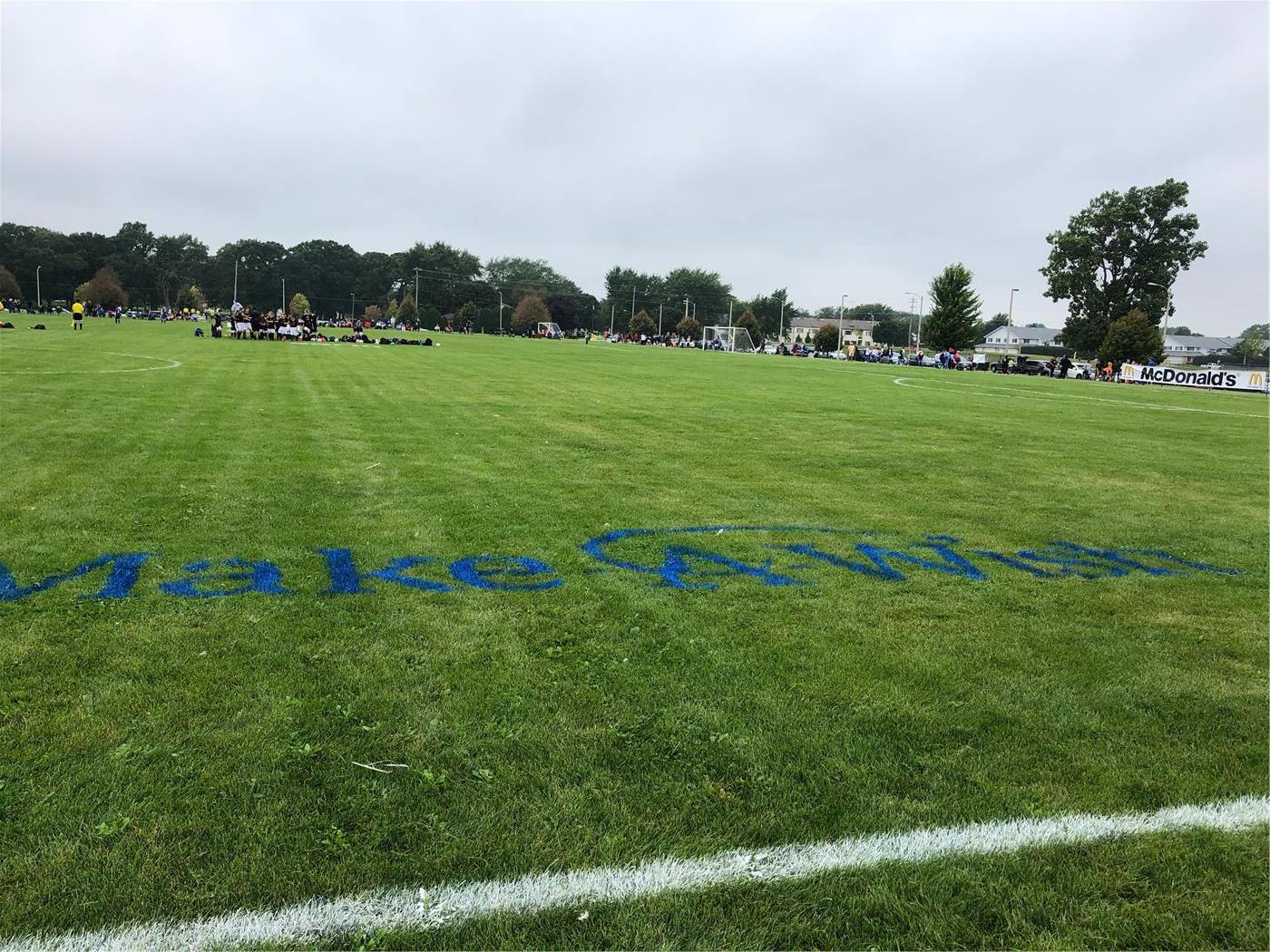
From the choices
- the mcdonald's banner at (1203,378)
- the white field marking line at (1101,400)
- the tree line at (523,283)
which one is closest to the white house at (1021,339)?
the tree line at (523,283)

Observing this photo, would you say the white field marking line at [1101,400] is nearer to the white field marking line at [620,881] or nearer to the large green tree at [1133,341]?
the white field marking line at [620,881]

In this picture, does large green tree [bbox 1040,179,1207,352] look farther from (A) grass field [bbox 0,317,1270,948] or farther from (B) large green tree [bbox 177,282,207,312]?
(B) large green tree [bbox 177,282,207,312]

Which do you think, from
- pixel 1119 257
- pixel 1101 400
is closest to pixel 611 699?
pixel 1101 400

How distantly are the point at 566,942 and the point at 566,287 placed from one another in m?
178

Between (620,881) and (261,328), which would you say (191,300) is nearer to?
(261,328)

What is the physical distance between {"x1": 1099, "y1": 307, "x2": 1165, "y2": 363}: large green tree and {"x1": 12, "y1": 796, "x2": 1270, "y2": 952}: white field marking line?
74572 mm

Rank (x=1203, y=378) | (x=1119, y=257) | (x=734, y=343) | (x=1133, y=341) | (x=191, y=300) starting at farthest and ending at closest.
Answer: (x=191, y=300) < (x=734, y=343) < (x=1119, y=257) < (x=1133, y=341) < (x=1203, y=378)

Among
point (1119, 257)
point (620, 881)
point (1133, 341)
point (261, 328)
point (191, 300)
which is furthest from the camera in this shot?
point (191, 300)

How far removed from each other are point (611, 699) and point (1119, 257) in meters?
95.2

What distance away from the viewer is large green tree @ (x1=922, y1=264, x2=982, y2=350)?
82562mm

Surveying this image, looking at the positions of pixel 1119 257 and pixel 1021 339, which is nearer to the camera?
pixel 1119 257

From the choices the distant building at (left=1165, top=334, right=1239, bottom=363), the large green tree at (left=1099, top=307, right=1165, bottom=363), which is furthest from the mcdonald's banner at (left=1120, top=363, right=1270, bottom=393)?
the distant building at (left=1165, top=334, right=1239, bottom=363)

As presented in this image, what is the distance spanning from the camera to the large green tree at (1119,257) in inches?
3115

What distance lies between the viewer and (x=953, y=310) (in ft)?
273
